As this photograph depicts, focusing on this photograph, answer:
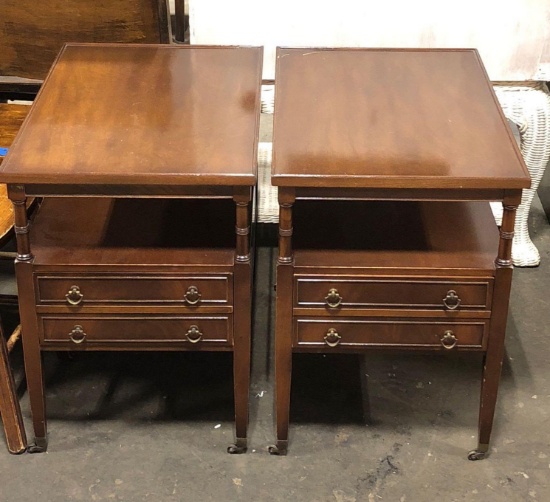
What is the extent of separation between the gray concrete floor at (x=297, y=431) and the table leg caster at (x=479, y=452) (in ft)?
0.05

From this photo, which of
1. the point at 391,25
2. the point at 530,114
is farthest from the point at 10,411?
the point at 530,114

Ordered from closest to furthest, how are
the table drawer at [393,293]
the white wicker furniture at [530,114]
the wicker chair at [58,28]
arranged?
1. the table drawer at [393,293]
2. the wicker chair at [58,28]
3. the white wicker furniture at [530,114]

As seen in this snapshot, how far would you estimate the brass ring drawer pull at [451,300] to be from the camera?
1.62 metres

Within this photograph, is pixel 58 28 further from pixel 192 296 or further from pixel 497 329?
pixel 497 329

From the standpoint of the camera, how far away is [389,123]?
5.40 feet

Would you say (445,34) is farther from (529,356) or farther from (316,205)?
(529,356)

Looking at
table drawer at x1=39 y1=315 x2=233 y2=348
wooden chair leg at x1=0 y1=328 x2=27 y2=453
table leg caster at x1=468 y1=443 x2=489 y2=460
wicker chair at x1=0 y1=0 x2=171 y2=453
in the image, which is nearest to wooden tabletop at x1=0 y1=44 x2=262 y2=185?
wicker chair at x1=0 y1=0 x2=171 y2=453

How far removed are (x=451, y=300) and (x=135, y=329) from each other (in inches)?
25.1

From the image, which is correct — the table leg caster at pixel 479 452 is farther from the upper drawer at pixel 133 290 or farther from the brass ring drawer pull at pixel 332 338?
the upper drawer at pixel 133 290

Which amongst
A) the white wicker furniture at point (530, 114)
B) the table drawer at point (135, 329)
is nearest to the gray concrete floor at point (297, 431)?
the table drawer at point (135, 329)

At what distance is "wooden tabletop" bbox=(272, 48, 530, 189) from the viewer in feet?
4.89

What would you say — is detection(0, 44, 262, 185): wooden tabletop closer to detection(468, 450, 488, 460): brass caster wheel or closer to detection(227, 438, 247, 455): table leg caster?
detection(227, 438, 247, 455): table leg caster

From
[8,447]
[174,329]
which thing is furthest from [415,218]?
[8,447]

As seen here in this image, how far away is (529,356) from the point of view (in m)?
2.14
